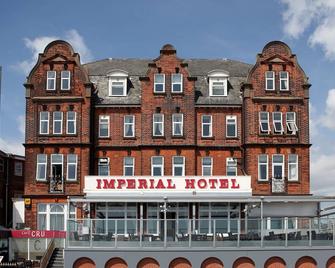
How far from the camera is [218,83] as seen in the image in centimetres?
5206

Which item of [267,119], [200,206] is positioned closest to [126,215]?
[200,206]

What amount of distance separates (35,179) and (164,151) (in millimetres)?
9615

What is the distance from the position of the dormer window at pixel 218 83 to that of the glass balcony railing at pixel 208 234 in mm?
14661

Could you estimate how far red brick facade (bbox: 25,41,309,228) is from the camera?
4994 cm

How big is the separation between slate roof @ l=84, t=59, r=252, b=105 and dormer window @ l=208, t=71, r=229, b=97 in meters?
0.41

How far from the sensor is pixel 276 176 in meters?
49.8

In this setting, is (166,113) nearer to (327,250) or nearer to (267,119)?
(267,119)

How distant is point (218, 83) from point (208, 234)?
1573cm

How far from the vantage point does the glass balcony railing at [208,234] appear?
39.4 metres

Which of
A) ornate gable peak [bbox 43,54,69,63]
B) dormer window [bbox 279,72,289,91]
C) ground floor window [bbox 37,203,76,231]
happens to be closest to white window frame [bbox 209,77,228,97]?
dormer window [bbox 279,72,289,91]

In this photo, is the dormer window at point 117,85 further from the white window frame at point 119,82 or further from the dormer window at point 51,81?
the dormer window at point 51,81

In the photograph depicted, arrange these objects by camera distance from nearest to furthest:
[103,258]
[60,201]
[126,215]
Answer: [103,258]
[126,215]
[60,201]

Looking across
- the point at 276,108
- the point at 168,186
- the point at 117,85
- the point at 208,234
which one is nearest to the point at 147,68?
the point at 117,85

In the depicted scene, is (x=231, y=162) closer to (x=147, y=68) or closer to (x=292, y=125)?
(x=292, y=125)
